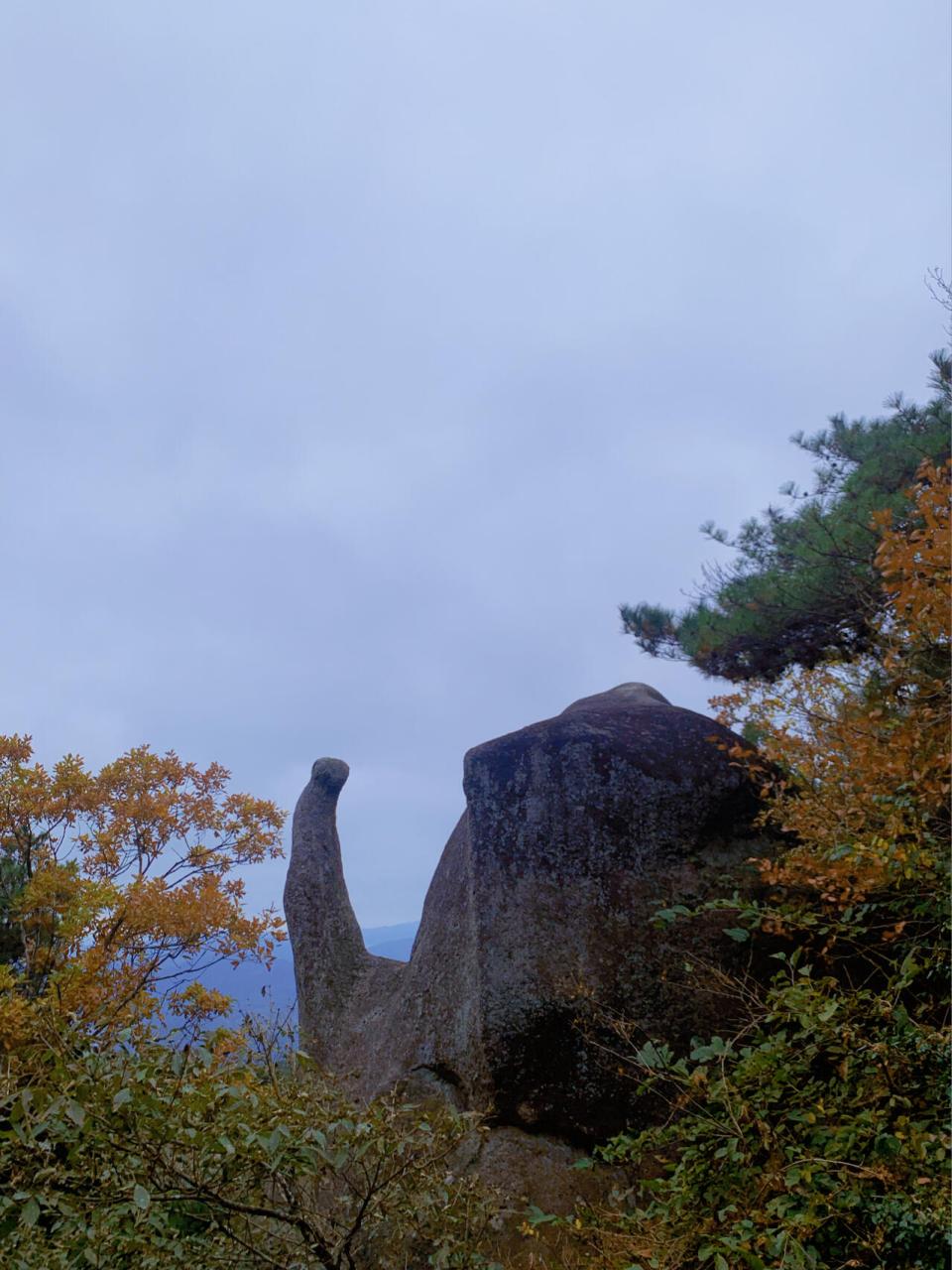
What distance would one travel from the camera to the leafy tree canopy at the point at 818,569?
689 cm

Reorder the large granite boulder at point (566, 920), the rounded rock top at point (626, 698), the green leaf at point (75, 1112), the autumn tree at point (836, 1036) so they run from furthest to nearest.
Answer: the rounded rock top at point (626, 698)
the large granite boulder at point (566, 920)
the autumn tree at point (836, 1036)
the green leaf at point (75, 1112)

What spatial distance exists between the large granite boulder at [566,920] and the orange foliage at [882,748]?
51cm

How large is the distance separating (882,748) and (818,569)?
284cm

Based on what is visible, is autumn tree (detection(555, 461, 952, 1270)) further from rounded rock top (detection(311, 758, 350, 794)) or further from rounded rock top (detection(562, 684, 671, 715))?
rounded rock top (detection(311, 758, 350, 794))

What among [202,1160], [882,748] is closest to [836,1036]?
Answer: [882,748]

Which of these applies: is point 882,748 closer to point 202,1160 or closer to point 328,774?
point 202,1160

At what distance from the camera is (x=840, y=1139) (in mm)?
3836

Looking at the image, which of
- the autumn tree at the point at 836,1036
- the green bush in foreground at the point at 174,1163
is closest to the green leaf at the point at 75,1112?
the green bush in foreground at the point at 174,1163

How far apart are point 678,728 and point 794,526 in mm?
2623

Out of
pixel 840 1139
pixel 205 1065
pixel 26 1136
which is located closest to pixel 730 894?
pixel 840 1139

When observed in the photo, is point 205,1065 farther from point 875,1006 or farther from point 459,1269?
point 875,1006

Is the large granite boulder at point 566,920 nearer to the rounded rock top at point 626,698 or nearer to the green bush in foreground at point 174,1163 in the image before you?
the rounded rock top at point 626,698

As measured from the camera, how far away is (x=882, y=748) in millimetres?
4520

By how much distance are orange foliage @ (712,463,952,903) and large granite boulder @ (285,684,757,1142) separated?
51 cm
